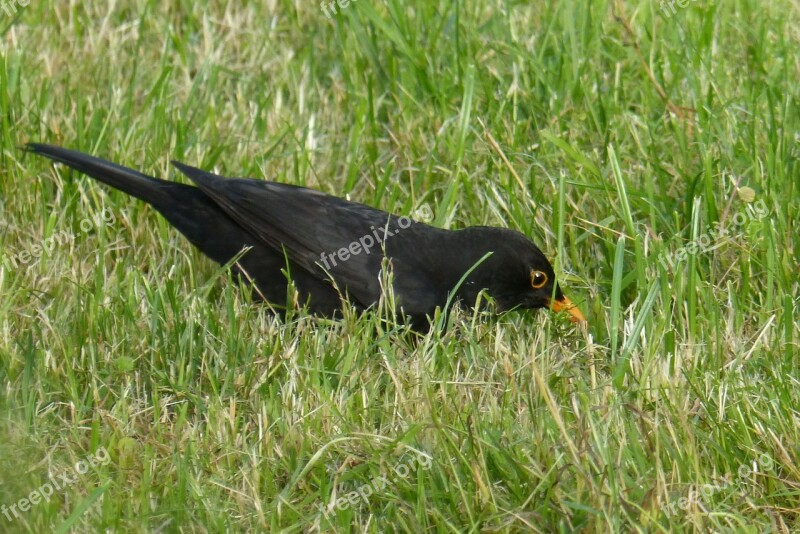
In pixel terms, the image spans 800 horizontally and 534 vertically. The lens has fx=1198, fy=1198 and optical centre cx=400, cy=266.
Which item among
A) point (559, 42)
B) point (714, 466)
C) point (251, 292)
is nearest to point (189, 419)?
point (251, 292)

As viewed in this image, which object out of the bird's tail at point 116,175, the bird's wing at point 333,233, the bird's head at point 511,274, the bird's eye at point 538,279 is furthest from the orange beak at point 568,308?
the bird's tail at point 116,175

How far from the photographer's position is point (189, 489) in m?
3.68

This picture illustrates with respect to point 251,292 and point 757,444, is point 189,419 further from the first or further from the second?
point 757,444

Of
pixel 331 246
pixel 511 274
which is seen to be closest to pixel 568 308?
pixel 511 274

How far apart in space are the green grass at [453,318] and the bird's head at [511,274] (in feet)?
0.37

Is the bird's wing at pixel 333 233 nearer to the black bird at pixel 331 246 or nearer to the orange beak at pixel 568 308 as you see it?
the black bird at pixel 331 246

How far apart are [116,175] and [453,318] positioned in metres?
1.75

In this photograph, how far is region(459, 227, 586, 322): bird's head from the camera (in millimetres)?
5031

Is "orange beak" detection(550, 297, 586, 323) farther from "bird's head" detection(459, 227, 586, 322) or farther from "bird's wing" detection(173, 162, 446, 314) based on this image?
"bird's wing" detection(173, 162, 446, 314)

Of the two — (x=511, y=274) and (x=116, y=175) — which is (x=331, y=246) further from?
(x=116, y=175)

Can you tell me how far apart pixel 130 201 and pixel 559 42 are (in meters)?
2.34

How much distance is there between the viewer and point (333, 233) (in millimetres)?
5285

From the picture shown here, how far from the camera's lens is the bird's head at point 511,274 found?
503cm

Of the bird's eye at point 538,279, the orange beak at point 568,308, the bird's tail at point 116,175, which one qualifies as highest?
the bird's tail at point 116,175
